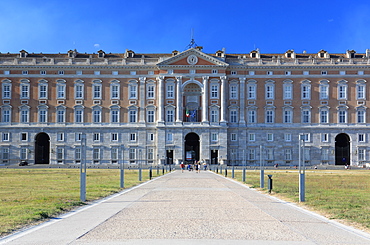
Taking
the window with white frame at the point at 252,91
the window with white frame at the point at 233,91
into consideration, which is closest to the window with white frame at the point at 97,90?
the window with white frame at the point at 233,91

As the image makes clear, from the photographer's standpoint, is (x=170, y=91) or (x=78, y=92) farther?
(x=78, y=92)

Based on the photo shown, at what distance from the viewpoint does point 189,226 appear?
44.2 feet

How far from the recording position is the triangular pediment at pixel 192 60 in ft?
284

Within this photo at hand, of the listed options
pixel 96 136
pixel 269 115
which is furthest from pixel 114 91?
pixel 269 115

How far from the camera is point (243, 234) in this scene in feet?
40.2

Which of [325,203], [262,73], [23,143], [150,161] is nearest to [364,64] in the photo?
[262,73]

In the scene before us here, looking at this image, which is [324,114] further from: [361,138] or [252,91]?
[252,91]

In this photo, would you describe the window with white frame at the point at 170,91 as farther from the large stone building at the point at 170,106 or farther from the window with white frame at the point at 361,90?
the window with white frame at the point at 361,90

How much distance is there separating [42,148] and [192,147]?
2896cm

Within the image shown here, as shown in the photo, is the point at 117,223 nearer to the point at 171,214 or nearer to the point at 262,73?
the point at 171,214

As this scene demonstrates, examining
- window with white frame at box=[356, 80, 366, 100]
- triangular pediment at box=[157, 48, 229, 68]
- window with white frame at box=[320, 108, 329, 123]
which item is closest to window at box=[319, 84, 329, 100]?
window with white frame at box=[320, 108, 329, 123]

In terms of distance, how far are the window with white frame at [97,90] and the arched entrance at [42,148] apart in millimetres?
12566

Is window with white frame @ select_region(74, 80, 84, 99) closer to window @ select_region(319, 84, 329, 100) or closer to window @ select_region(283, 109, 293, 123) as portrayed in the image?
window @ select_region(283, 109, 293, 123)

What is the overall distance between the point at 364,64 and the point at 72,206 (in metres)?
79.4
